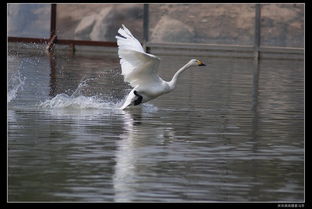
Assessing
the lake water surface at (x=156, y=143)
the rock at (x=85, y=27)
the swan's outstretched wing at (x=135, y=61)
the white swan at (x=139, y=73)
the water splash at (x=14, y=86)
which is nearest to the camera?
the lake water surface at (x=156, y=143)

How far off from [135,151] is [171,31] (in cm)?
2420

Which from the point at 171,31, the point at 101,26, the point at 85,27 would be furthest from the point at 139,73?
the point at 101,26

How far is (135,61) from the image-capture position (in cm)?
1606

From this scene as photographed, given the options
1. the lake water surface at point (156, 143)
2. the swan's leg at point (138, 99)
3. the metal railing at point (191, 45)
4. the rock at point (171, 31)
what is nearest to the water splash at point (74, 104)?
the lake water surface at point (156, 143)

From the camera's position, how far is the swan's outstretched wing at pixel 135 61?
15789 millimetres

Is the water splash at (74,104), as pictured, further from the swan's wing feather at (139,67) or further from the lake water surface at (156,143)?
the swan's wing feather at (139,67)

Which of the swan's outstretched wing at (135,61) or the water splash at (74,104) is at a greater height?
the swan's outstretched wing at (135,61)

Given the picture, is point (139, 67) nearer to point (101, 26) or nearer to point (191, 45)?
point (191, 45)

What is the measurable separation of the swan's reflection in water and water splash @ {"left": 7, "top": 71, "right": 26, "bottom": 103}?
2.29 meters

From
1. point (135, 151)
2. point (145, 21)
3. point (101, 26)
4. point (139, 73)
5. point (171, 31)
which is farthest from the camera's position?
point (101, 26)

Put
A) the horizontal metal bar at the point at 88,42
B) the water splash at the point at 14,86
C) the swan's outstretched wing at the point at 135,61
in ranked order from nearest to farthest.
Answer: the swan's outstretched wing at the point at 135,61
the water splash at the point at 14,86
the horizontal metal bar at the point at 88,42

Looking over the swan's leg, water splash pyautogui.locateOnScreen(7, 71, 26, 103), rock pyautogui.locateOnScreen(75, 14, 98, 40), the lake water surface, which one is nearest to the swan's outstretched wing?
the swan's leg

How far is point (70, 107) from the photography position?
52.8ft

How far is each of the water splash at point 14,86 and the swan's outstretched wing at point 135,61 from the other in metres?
2.06
